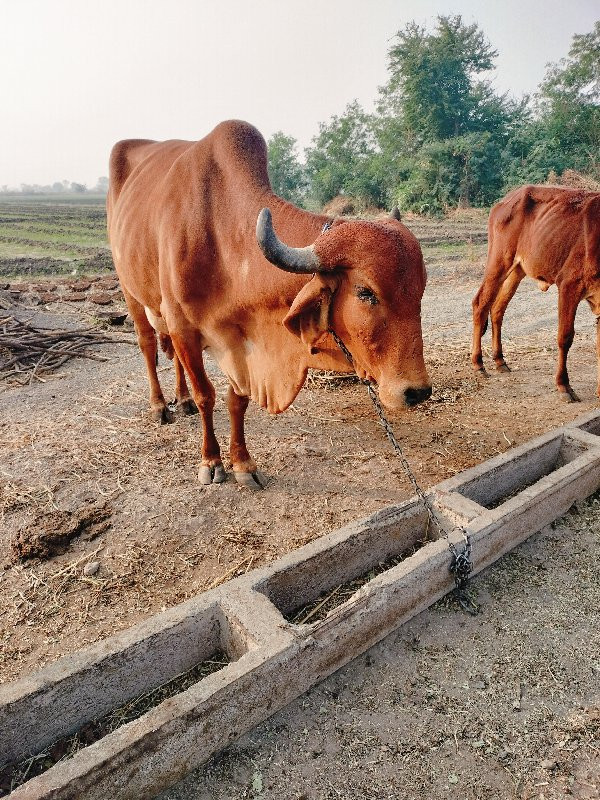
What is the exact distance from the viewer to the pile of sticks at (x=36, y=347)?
6.30 meters

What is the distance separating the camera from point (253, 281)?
10.0ft

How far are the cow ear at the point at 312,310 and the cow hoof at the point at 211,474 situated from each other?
1.46 m

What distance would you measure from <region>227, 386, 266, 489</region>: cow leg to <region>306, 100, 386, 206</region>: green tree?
29845mm

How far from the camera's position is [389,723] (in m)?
2.10

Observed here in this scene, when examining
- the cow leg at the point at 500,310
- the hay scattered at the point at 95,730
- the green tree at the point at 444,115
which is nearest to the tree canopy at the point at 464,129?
the green tree at the point at 444,115

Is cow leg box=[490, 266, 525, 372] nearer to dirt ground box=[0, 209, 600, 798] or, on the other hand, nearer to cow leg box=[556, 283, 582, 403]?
dirt ground box=[0, 209, 600, 798]

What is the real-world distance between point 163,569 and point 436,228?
66.6 ft

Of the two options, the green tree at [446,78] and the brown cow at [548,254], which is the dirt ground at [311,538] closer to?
the brown cow at [548,254]

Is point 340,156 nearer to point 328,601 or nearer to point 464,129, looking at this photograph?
point 464,129

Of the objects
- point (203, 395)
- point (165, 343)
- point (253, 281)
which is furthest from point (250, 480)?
point (165, 343)

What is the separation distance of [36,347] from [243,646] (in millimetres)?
5966

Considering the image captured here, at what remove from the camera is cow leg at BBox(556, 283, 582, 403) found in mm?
5195

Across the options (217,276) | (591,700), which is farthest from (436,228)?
(591,700)

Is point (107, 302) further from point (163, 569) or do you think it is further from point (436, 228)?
point (436, 228)
